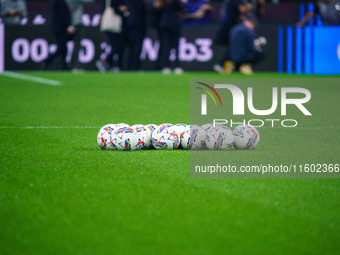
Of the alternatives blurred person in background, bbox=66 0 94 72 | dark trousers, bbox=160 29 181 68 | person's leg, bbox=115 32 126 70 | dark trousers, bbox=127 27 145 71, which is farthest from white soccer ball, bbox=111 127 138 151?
dark trousers, bbox=127 27 145 71

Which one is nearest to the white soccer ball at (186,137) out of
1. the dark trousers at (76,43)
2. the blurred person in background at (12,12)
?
the dark trousers at (76,43)

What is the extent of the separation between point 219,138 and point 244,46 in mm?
13111

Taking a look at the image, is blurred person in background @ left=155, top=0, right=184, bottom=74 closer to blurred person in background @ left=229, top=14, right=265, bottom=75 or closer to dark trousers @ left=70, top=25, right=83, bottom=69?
blurred person in background @ left=229, top=14, right=265, bottom=75

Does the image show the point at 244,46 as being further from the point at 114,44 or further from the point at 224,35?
the point at 114,44

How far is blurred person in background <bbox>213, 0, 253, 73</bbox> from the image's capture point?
19.4 metres

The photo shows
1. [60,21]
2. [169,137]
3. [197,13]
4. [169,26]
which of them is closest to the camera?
[169,137]

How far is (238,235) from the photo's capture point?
3447mm

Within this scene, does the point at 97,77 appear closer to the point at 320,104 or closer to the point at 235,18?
the point at 235,18

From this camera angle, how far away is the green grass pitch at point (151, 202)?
131 inches

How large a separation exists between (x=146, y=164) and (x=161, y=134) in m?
0.73

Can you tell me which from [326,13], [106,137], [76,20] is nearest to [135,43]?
[76,20]

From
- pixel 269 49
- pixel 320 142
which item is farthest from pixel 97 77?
pixel 320 142

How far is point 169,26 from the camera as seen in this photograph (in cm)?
1880

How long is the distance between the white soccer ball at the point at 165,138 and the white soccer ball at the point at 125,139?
0.16 metres
